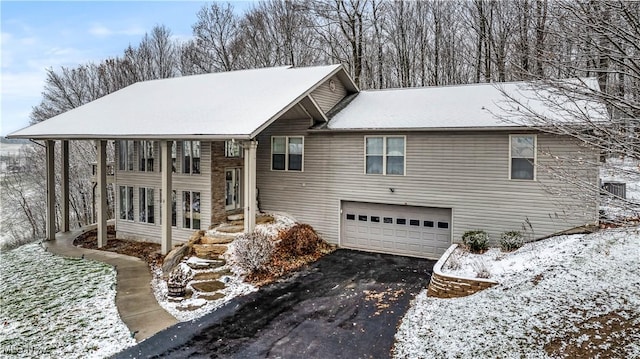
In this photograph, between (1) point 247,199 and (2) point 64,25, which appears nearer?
(1) point 247,199

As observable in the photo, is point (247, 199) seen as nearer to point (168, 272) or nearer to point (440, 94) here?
point (168, 272)

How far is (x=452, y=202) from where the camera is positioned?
42.5 feet

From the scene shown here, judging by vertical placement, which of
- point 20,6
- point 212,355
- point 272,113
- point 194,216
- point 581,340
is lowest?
point 212,355

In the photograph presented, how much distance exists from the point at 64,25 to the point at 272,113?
12.6 m

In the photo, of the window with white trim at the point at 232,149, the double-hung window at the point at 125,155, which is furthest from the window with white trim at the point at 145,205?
the window with white trim at the point at 232,149

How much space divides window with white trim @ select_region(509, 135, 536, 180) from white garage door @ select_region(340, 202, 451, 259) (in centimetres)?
234

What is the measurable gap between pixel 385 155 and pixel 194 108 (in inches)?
273

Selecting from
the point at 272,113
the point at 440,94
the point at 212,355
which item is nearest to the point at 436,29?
the point at 440,94

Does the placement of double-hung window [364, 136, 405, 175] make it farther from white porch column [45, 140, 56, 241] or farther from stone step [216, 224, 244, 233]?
white porch column [45, 140, 56, 241]

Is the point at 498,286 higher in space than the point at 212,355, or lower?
higher

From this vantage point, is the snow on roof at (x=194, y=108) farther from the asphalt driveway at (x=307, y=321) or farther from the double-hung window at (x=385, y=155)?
the asphalt driveway at (x=307, y=321)

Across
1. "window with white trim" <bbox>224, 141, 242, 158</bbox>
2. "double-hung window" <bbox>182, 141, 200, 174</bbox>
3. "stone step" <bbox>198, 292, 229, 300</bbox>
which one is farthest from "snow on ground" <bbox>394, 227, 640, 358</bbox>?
"double-hung window" <bbox>182, 141, 200, 174</bbox>

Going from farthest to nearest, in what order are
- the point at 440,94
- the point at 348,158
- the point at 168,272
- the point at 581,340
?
the point at 440,94
the point at 348,158
the point at 168,272
the point at 581,340

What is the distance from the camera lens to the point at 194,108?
47.5 feet
